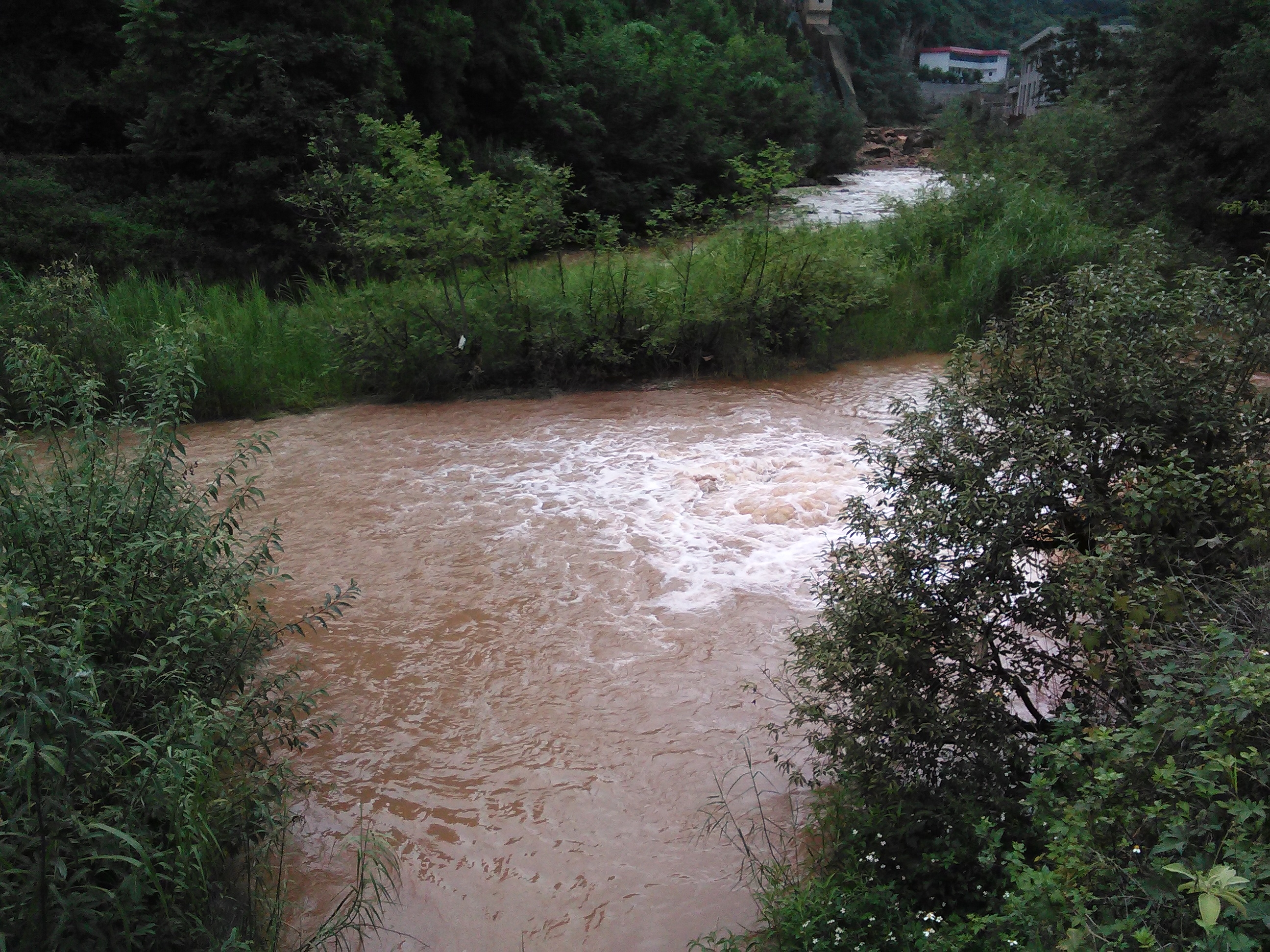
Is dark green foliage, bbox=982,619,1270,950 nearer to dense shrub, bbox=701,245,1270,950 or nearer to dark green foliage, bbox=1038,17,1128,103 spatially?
dense shrub, bbox=701,245,1270,950

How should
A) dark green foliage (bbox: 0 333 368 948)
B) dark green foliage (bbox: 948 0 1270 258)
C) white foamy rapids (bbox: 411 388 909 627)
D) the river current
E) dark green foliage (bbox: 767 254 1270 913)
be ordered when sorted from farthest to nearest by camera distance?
dark green foliage (bbox: 948 0 1270 258) → white foamy rapids (bbox: 411 388 909 627) → the river current → dark green foliage (bbox: 767 254 1270 913) → dark green foliage (bbox: 0 333 368 948)

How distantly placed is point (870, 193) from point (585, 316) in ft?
50.8

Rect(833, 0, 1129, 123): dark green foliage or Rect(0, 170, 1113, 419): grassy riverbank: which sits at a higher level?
Rect(833, 0, 1129, 123): dark green foliage

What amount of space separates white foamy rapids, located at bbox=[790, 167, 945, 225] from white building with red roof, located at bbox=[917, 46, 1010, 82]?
1343 centimetres

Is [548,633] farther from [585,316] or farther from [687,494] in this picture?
[585,316]

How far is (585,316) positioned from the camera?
1026 cm

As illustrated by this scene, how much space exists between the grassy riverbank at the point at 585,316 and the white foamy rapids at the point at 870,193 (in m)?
1.97

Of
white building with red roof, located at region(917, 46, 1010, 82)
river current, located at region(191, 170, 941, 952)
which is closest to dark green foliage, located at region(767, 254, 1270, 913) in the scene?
river current, located at region(191, 170, 941, 952)

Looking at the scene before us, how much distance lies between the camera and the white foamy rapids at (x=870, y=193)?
52.1 ft

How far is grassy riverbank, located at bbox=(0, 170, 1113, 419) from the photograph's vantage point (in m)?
9.83

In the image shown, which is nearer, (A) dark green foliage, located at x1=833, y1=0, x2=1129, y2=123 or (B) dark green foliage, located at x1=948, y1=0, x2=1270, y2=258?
(B) dark green foliage, located at x1=948, y1=0, x2=1270, y2=258

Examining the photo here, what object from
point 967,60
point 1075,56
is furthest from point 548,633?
point 967,60

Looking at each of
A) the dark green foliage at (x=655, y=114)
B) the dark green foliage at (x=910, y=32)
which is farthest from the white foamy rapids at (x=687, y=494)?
the dark green foliage at (x=910, y=32)

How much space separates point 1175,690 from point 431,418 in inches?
316
